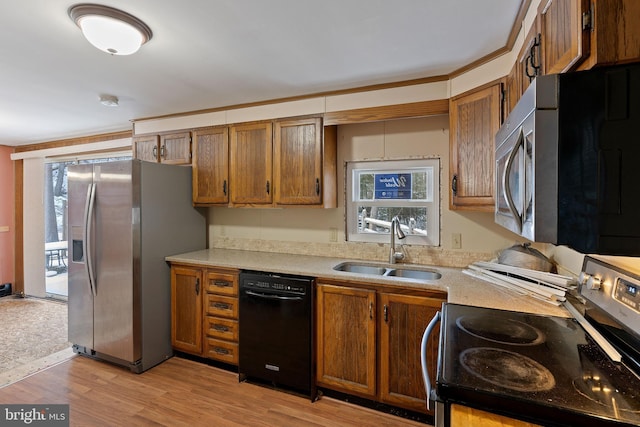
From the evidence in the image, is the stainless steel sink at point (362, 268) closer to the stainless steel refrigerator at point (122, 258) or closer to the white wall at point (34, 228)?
the stainless steel refrigerator at point (122, 258)

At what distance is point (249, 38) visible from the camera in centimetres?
182

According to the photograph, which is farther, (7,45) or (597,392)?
(7,45)

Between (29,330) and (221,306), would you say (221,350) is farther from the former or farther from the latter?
(29,330)

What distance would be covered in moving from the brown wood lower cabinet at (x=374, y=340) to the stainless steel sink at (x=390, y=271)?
349 mm

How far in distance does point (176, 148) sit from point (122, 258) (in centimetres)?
124

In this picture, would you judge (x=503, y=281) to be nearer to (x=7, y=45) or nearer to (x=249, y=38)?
(x=249, y=38)

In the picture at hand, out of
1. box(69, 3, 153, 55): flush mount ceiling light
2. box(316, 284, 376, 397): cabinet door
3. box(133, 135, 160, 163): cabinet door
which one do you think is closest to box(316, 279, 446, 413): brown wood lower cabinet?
box(316, 284, 376, 397): cabinet door

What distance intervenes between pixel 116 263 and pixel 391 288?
2.28 metres

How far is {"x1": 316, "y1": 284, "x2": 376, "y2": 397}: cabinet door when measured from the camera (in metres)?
2.18

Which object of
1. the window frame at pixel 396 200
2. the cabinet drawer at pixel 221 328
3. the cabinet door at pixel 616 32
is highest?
the cabinet door at pixel 616 32

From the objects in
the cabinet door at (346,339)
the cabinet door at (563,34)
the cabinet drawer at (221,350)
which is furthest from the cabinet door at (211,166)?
the cabinet door at (563,34)

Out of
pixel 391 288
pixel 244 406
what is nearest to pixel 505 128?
pixel 391 288

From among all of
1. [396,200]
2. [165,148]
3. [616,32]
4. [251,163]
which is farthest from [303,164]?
[616,32]

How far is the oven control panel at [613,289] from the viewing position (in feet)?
3.17
